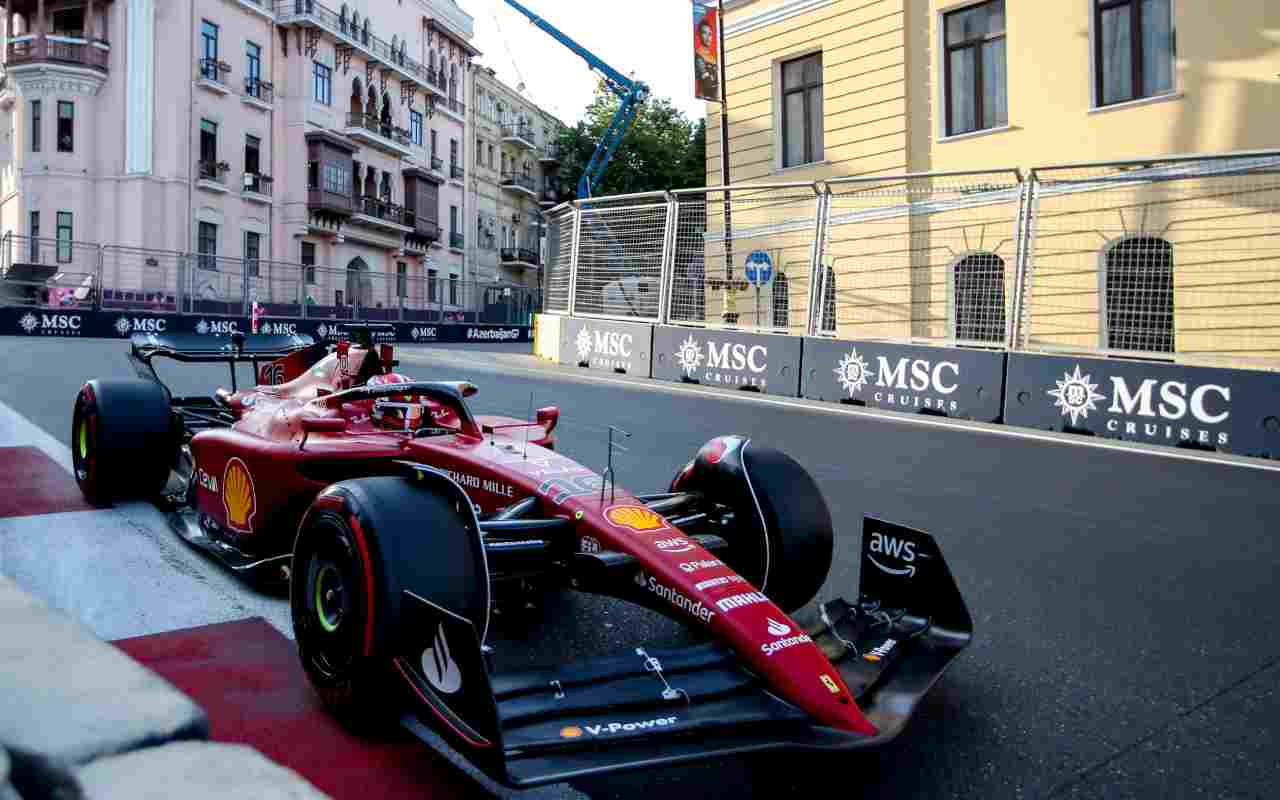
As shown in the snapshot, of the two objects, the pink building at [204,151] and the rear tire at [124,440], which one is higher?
the pink building at [204,151]

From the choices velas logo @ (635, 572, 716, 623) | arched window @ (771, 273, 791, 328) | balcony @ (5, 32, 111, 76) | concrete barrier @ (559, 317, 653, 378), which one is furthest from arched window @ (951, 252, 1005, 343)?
balcony @ (5, 32, 111, 76)

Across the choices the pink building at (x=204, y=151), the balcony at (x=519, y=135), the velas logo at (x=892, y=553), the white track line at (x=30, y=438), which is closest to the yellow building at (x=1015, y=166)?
the velas logo at (x=892, y=553)

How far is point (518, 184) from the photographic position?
5703 cm

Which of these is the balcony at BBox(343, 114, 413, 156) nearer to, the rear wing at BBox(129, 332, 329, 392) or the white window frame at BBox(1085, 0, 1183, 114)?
the white window frame at BBox(1085, 0, 1183, 114)

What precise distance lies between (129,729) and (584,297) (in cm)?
1260

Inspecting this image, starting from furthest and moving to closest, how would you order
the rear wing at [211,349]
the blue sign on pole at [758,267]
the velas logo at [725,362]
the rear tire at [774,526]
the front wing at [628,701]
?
the blue sign on pole at [758,267]
the velas logo at [725,362]
the rear wing at [211,349]
the rear tire at [774,526]
the front wing at [628,701]

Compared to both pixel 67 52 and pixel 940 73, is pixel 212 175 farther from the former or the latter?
pixel 940 73

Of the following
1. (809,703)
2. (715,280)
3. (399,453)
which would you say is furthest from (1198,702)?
(715,280)

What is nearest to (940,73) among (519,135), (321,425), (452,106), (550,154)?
(321,425)

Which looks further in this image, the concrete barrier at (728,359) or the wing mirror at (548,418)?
the concrete barrier at (728,359)

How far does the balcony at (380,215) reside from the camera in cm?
4147

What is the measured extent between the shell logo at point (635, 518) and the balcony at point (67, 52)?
35502 millimetres

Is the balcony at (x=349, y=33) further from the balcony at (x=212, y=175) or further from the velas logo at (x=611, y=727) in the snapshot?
the velas logo at (x=611, y=727)

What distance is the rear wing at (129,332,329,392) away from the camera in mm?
5367
